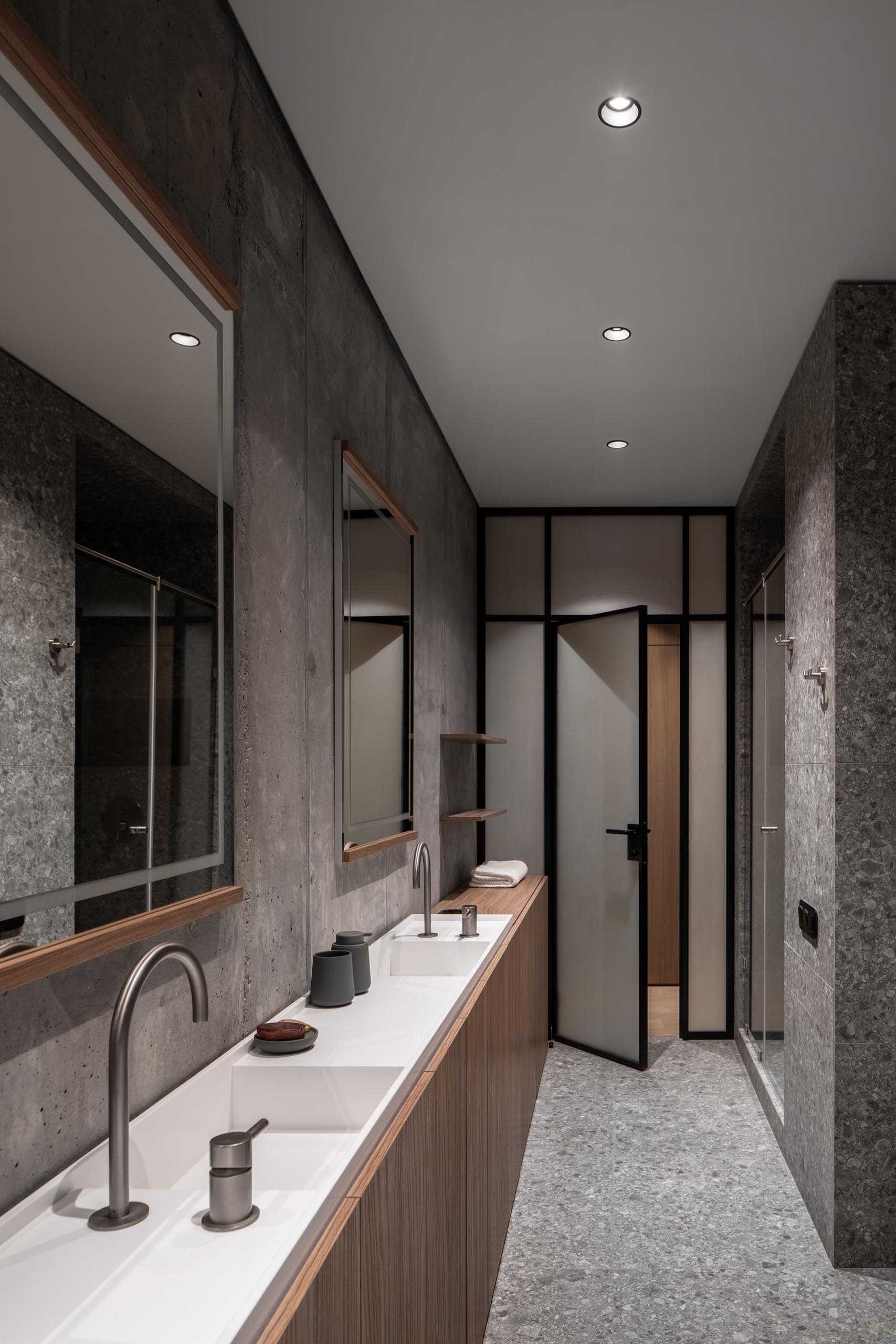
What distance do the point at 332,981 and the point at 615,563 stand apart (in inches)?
138

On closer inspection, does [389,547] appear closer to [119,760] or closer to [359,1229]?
[119,760]

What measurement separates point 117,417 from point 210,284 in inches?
15.5

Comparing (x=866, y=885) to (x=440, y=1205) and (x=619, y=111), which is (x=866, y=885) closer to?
(x=440, y=1205)

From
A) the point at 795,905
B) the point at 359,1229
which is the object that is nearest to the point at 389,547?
the point at 795,905

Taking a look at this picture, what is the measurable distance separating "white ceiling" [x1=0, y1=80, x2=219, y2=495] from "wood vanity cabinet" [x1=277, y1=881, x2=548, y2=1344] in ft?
3.28

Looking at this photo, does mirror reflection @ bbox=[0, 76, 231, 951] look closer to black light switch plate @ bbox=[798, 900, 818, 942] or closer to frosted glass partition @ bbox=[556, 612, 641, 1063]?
black light switch plate @ bbox=[798, 900, 818, 942]

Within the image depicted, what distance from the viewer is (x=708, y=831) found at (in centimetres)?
505

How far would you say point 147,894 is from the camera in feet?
4.55

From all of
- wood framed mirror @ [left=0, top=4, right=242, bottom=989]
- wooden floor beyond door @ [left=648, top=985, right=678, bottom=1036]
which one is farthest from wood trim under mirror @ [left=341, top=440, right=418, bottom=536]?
wooden floor beyond door @ [left=648, top=985, right=678, bottom=1036]

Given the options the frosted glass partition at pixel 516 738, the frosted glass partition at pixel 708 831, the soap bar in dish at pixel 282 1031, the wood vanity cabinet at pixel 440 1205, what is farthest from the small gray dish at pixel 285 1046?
the frosted glass partition at pixel 708 831

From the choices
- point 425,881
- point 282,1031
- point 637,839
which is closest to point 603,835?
point 637,839

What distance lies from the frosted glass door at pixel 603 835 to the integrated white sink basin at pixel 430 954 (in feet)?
5.83

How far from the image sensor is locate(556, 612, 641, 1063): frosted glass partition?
4551mm

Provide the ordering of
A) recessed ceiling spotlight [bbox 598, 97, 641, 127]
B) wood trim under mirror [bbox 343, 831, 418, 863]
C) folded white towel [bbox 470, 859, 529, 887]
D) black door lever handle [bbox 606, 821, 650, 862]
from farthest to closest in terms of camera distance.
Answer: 1. black door lever handle [bbox 606, 821, 650, 862]
2. folded white towel [bbox 470, 859, 529, 887]
3. wood trim under mirror [bbox 343, 831, 418, 863]
4. recessed ceiling spotlight [bbox 598, 97, 641, 127]
